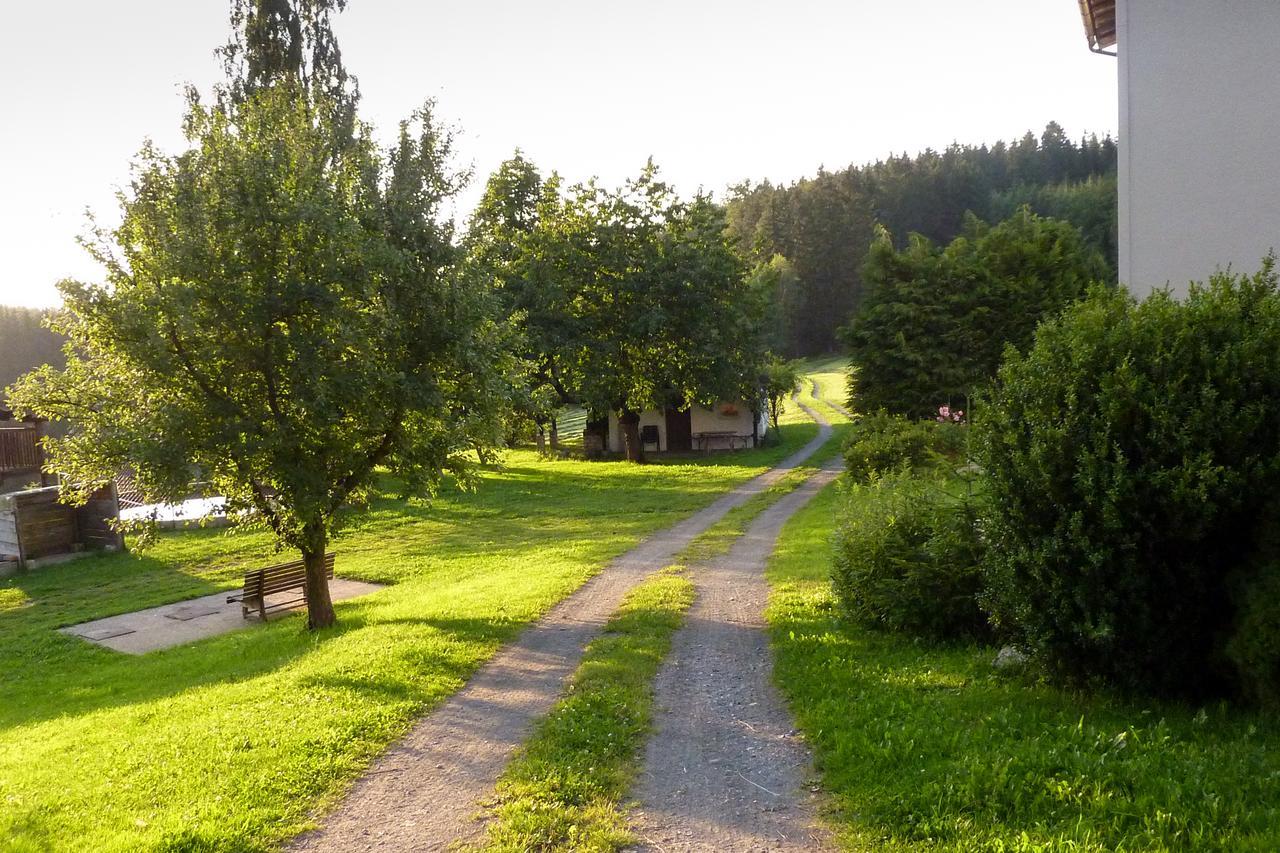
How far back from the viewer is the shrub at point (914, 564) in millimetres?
8539

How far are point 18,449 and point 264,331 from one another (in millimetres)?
22753

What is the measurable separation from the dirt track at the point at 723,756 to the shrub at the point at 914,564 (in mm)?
1387

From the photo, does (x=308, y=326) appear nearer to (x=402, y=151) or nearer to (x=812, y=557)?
(x=402, y=151)

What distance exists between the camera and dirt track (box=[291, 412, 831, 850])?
573 cm

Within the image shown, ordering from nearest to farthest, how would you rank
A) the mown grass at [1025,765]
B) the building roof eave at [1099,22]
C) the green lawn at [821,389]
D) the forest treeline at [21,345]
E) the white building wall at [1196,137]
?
1. the mown grass at [1025,765]
2. the white building wall at [1196,137]
3. the building roof eave at [1099,22]
4. the green lawn at [821,389]
5. the forest treeline at [21,345]

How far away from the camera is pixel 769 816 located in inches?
221

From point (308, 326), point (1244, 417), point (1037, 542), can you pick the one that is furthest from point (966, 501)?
point (308, 326)

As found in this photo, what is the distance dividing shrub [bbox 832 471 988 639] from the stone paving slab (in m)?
11.4

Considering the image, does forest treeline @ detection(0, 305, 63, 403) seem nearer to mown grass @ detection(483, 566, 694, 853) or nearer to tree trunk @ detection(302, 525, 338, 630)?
tree trunk @ detection(302, 525, 338, 630)

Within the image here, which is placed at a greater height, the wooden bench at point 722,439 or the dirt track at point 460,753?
the wooden bench at point 722,439

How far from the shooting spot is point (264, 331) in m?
11.6

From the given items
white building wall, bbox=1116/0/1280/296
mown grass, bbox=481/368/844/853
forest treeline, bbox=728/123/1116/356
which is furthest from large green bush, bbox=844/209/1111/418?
forest treeline, bbox=728/123/1116/356

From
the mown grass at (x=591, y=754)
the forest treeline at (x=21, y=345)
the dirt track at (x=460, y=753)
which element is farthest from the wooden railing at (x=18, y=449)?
the forest treeline at (x=21, y=345)

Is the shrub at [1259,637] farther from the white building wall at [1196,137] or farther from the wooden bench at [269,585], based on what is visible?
the wooden bench at [269,585]
